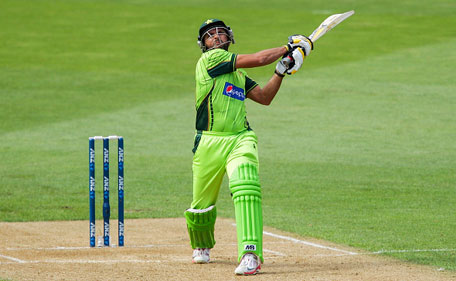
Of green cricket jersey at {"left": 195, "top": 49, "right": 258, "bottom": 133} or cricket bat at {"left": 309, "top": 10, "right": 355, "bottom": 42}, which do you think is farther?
cricket bat at {"left": 309, "top": 10, "right": 355, "bottom": 42}

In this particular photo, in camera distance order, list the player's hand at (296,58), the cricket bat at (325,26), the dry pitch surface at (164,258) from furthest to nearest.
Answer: the cricket bat at (325,26), the player's hand at (296,58), the dry pitch surface at (164,258)

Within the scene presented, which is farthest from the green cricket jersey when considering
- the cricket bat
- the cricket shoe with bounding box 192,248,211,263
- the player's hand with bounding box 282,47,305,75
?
the cricket shoe with bounding box 192,248,211,263

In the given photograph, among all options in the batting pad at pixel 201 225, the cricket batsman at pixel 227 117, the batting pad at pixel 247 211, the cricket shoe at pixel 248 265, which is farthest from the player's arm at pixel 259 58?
the cricket shoe at pixel 248 265

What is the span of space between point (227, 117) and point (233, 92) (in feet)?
0.79

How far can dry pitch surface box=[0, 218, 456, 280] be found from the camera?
24.4 feet

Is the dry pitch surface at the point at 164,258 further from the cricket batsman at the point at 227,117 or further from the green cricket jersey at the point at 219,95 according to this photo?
the green cricket jersey at the point at 219,95

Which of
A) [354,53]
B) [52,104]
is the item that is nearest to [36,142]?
[52,104]

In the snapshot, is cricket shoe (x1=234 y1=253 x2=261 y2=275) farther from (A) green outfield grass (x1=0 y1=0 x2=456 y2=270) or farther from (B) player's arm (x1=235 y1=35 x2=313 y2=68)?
(A) green outfield grass (x1=0 y1=0 x2=456 y2=270)

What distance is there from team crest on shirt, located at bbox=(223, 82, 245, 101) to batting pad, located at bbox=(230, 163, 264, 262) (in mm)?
735

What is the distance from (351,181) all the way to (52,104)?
10064mm

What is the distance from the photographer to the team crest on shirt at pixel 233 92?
785 cm

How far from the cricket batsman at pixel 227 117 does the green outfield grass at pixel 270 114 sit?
80.0 inches

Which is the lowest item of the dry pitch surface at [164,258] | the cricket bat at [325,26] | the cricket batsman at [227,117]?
the dry pitch surface at [164,258]

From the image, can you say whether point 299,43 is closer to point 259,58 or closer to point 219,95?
point 259,58
